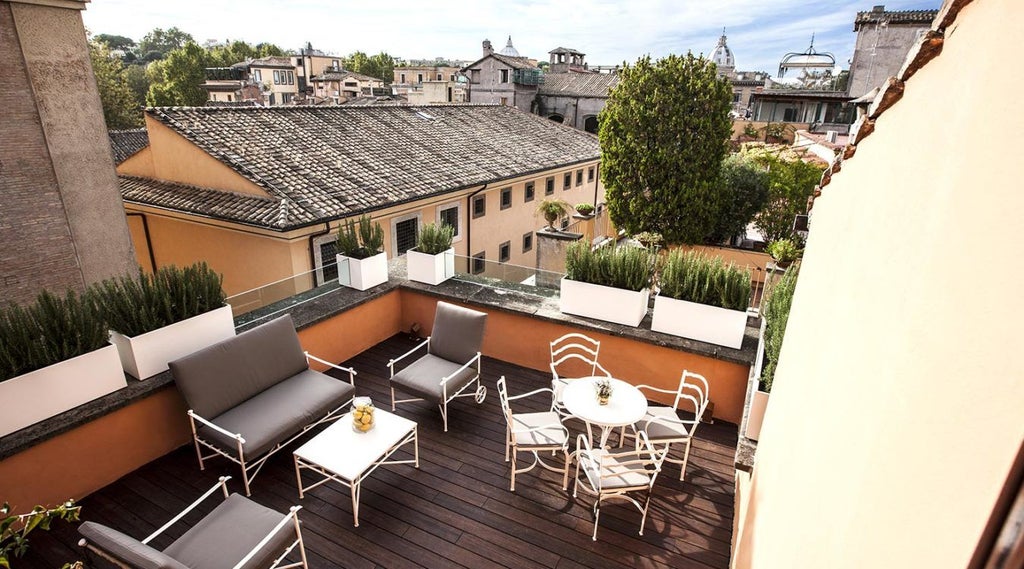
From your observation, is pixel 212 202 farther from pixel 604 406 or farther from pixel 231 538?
pixel 604 406

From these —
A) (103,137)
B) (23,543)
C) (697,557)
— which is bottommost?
(697,557)

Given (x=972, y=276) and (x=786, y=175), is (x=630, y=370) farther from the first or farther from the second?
(x=786, y=175)

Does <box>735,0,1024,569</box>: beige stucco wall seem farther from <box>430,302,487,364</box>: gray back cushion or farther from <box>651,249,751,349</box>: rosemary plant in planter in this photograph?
<box>430,302,487,364</box>: gray back cushion

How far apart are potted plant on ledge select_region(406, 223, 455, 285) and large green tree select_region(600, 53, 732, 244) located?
618 centimetres

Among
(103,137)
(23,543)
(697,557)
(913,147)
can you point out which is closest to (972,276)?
(913,147)

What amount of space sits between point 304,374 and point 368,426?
3.95 feet

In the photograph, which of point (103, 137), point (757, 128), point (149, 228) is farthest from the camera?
point (757, 128)

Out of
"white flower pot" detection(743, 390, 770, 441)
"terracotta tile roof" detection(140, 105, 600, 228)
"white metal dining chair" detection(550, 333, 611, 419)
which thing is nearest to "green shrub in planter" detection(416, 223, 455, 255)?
"white metal dining chair" detection(550, 333, 611, 419)

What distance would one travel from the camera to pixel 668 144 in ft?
35.6

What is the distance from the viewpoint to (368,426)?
13.3ft

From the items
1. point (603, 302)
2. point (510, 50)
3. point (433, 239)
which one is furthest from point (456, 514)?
point (510, 50)

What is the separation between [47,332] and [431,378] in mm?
2988

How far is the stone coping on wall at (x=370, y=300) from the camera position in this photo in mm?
3570

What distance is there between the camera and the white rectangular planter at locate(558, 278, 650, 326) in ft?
17.4
